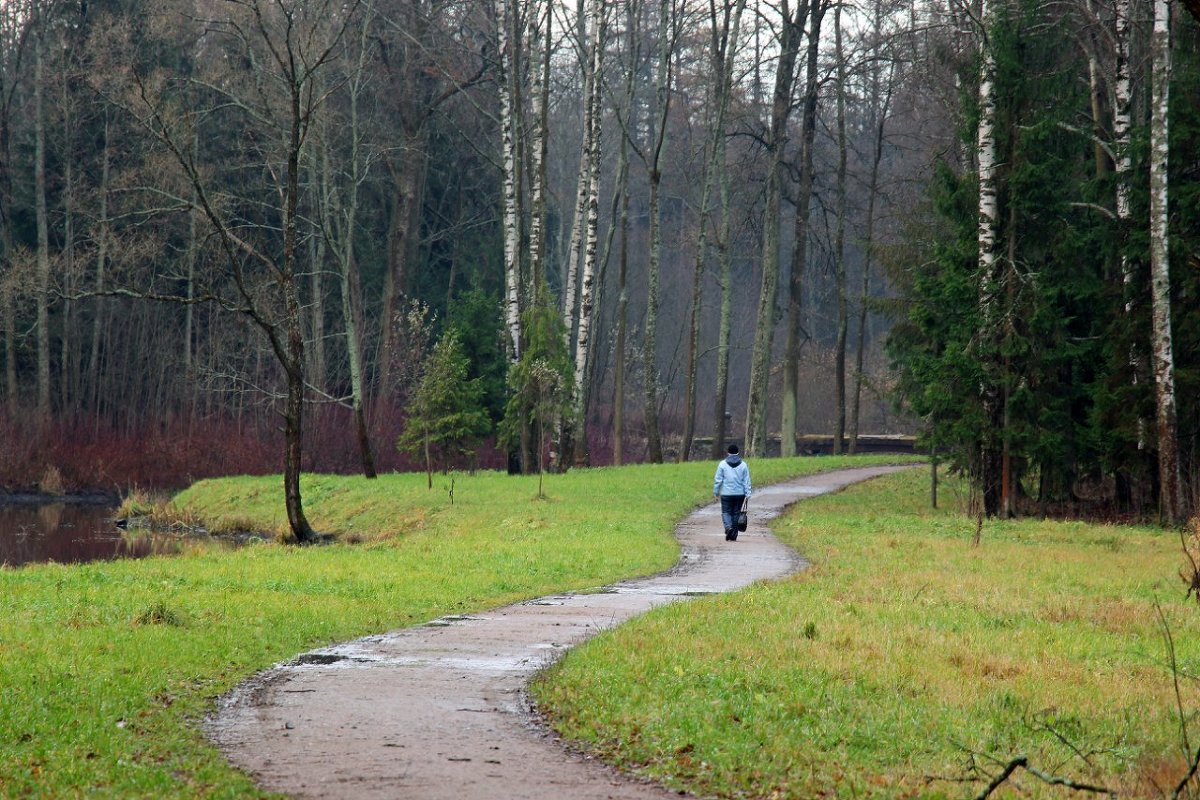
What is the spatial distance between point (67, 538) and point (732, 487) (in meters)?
18.3

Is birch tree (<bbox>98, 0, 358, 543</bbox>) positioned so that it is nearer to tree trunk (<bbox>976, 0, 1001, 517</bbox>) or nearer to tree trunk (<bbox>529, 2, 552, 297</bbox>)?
tree trunk (<bbox>529, 2, 552, 297</bbox>)

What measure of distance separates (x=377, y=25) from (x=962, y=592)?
40.3m

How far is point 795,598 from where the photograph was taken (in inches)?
590

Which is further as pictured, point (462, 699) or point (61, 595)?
point (61, 595)

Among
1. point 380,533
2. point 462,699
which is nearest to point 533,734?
point 462,699

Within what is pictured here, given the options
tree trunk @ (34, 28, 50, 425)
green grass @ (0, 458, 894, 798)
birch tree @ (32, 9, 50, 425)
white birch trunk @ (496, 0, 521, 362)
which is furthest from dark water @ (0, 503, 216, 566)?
white birch trunk @ (496, 0, 521, 362)

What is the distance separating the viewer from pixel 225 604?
47.6ft

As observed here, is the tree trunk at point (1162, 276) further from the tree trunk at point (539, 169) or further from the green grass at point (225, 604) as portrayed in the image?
the tree trunk at point (539, 169)

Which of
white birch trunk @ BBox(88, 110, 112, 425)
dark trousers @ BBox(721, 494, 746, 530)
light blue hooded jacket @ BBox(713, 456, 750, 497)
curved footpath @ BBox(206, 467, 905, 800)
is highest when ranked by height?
white birch trunk @ BBox(88, 110, 112, 425)

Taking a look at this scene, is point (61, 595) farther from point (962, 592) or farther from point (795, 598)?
point (962, 592)

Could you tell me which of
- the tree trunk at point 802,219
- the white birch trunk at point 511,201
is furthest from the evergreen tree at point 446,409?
the tree trunk at point 802,219

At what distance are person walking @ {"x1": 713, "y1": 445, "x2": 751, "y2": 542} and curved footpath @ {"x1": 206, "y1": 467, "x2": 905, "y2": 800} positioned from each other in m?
7.71

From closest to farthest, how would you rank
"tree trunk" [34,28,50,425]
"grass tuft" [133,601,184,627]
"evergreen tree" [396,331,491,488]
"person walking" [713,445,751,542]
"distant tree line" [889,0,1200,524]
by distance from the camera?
"grass tuft" [133,601,184,627], "person walking" [713,445,751,542], "distant tree line" [889,0,1200,524], "evergreen tree" [396,331,491,488], "tree trunk" [34,28,50,425]

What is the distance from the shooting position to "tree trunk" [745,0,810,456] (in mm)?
45844
